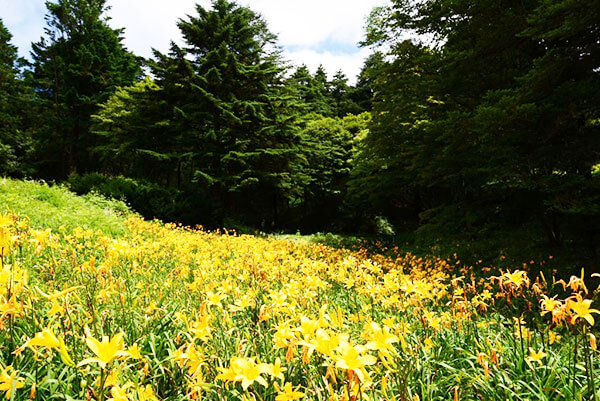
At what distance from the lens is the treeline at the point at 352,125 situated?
4816 mm

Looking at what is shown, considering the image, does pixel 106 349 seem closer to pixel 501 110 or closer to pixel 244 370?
pixel 244 370

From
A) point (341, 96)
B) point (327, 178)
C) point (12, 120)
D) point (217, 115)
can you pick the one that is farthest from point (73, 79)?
point (341, 96)

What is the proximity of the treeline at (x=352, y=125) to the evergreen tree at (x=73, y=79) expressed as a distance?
120mm

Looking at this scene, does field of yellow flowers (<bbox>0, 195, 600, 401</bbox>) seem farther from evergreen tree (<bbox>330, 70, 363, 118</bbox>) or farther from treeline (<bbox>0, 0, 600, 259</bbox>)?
evergreen tree (<bbox>330, 70, 363, 118</bbox>)

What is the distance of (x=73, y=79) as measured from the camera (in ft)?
66.7

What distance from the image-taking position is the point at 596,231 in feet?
17.1

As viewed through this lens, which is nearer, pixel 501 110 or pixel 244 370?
pixel 244 370

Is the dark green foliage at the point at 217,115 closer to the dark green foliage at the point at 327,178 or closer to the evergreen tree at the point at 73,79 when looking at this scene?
the dark green foliage at the point at 327,178

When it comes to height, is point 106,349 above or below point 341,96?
below

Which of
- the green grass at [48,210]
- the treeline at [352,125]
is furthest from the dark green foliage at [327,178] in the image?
the green grass at [48,210]

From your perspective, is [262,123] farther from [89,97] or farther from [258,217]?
[89,97]

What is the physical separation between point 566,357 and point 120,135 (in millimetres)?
16888

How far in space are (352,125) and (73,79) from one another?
1892 cm

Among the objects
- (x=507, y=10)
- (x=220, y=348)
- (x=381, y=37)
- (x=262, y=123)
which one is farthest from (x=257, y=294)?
(x=262, y=123)
